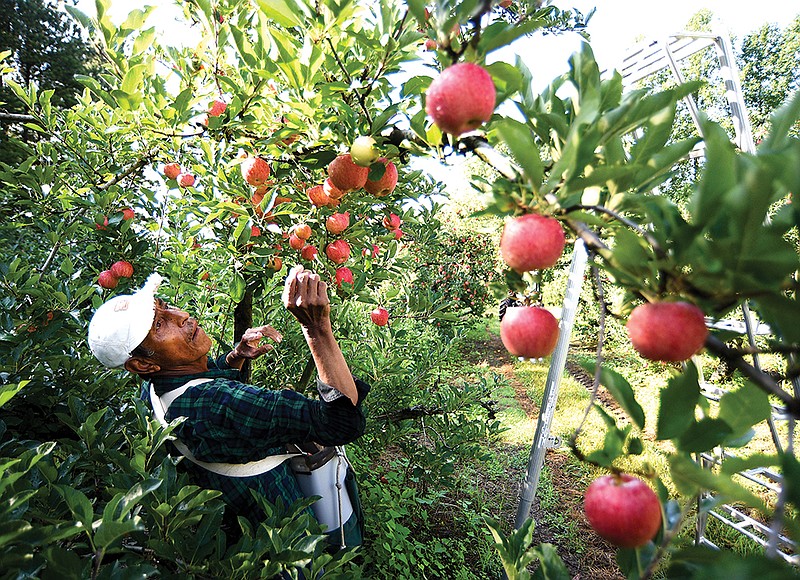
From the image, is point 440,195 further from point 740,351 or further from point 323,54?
point 740,351

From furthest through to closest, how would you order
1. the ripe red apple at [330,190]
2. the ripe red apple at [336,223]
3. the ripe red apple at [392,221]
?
the ripe red apple at [392,221], the ripe red apple at [336,223], the ripe red apple at [330,190]

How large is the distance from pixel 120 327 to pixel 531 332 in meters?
1.17

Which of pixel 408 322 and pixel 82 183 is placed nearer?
pixel 82 183

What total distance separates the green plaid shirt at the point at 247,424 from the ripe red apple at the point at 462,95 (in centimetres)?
78

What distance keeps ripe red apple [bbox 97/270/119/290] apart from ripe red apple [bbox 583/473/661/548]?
1.85m

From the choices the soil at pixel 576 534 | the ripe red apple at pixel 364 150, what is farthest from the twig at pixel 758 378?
the soil at pixel 576 534

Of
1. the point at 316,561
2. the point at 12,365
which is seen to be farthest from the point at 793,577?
the point at 12,365

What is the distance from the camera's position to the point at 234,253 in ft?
5.02

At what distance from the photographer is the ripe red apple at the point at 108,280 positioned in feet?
5.91

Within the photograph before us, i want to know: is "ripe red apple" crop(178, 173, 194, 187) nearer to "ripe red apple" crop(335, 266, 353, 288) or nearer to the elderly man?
the elderly man

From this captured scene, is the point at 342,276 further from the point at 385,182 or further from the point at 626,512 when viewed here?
the point at 626,512

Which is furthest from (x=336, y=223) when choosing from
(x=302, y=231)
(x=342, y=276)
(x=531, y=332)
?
(x=531, y=332)

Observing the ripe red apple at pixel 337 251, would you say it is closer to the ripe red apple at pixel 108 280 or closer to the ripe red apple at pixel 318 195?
the ripe red apple at pixel 318 195

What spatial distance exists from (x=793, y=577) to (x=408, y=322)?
3686 millimetres
